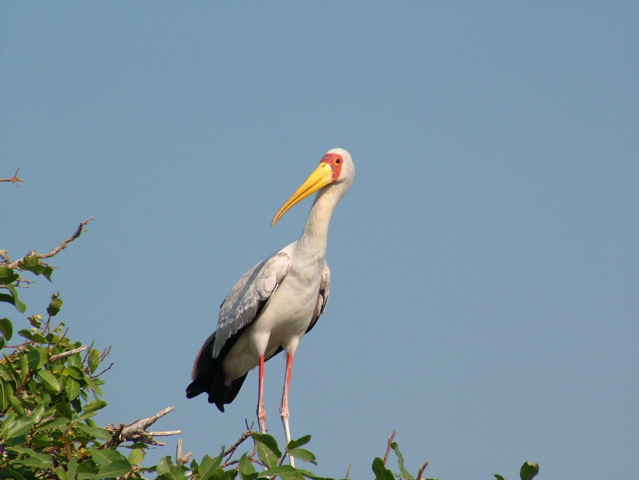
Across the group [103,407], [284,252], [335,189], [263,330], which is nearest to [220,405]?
[263,330]

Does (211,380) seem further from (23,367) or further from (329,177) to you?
(23,367)

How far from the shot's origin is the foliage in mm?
4082

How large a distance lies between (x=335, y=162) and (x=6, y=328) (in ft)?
11.4

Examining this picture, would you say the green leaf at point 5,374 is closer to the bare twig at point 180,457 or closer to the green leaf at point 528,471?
the bare twig at point 180,457

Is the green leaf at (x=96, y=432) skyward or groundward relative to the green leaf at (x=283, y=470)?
A: skyward

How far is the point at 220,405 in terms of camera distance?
8391mm

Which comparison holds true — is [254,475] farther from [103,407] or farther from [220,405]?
[220,405]

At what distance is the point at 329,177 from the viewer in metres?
7.32

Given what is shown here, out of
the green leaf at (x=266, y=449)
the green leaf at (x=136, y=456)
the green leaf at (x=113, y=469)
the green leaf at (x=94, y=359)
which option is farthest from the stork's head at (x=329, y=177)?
the green leaf at (x=113, y=469)

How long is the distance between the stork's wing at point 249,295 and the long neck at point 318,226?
212 millimetres

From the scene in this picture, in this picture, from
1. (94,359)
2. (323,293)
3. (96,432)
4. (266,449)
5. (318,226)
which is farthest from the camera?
(323,293)

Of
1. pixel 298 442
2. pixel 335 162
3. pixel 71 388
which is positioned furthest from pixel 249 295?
pixel 298 442

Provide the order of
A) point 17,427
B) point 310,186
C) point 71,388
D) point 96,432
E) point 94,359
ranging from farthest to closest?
1. point 310,186
2. point 94,359
3. point 71,388
4. point 96,432
5. point 17,427

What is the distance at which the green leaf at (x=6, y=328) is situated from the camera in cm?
462
